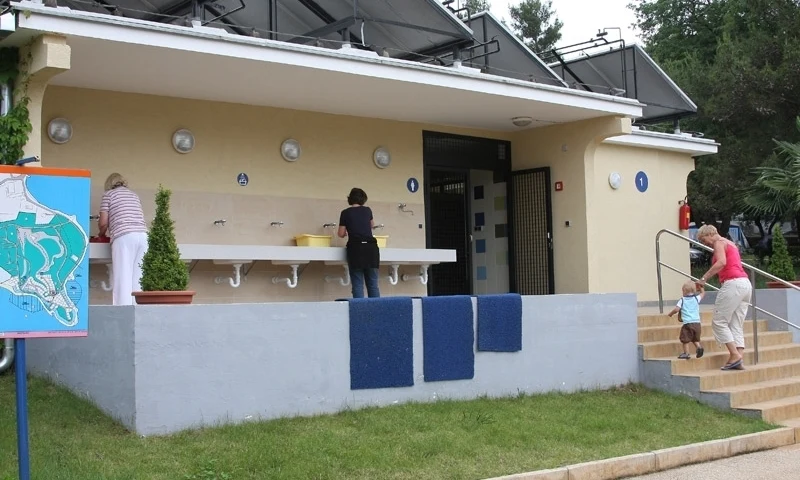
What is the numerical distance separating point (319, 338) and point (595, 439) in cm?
266

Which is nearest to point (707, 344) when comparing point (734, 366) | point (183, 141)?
point (734, 366)

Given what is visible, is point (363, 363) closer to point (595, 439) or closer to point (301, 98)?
point (595, 439)

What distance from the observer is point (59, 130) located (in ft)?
33.7

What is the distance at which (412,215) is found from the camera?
1341 centimetres

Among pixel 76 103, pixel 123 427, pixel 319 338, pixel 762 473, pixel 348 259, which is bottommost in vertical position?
pixel 762 473

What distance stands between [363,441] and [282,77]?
4.65 metres

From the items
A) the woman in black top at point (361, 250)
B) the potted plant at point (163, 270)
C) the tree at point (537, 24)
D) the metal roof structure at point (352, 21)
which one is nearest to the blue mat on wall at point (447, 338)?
the woman in black top at point (361, 250)

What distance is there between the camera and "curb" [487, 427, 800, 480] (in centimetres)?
741

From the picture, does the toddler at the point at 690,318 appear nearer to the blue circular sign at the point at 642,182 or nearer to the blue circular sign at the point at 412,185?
the blue circular sign at the point at 412,185

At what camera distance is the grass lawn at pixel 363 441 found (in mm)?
6617

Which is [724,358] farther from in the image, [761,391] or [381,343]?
[381,343]

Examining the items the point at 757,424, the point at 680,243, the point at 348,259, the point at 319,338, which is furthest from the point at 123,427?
the point at 680,243

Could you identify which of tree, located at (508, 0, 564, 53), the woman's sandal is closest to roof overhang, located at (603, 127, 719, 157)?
the woman's sandal

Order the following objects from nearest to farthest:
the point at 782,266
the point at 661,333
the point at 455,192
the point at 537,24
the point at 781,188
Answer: the point at 661,333 < the point at 782,266 < the point at 455,192 < the point at 781,188 < the point at 537,24
